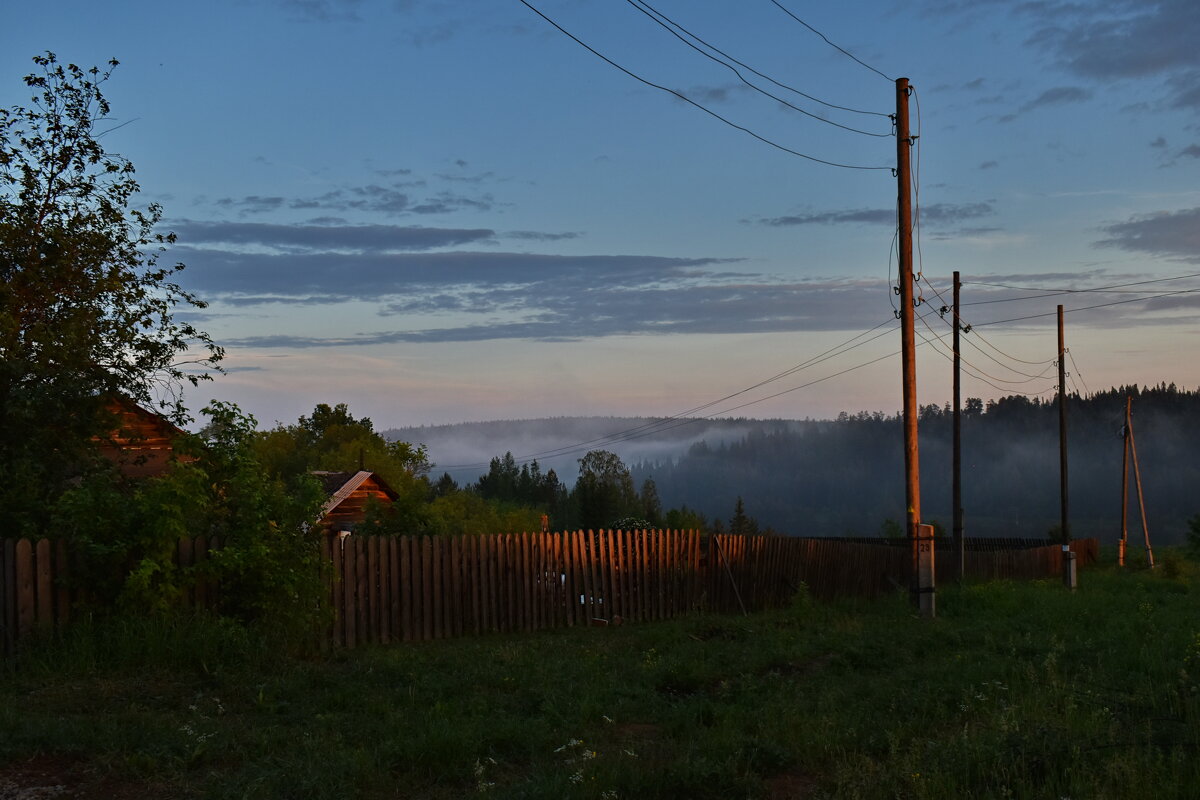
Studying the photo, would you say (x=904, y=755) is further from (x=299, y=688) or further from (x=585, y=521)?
(x=585, y=521)

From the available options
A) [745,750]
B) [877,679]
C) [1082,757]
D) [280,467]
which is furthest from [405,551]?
[280,467]

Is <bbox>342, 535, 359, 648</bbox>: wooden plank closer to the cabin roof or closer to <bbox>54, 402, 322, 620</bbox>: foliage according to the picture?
<bbox>54, 402, 322, 620</bbox>: foliage

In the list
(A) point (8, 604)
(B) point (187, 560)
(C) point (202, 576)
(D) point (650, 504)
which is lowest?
(D) point (650, 504)

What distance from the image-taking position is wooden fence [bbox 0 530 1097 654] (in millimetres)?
9672

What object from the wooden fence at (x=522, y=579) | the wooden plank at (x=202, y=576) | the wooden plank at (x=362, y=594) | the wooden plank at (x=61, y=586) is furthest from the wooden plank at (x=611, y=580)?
the wooden plank at (x=61, y=586)

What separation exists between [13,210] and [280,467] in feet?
154

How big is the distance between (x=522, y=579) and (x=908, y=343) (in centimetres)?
760

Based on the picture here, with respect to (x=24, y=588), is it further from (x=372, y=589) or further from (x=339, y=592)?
(x=372, y=589)

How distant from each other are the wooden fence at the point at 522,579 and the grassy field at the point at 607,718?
78 cm

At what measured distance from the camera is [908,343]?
16719 millimetres

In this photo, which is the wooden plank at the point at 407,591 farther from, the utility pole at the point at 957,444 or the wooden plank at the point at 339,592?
the utility pole at the point at 957,444

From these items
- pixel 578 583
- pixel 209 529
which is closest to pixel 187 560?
pixel 209 529

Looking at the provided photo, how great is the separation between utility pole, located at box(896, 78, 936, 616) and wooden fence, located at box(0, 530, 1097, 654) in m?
3.16

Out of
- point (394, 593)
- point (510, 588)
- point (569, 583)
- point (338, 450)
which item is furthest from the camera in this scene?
point (338, 450)
